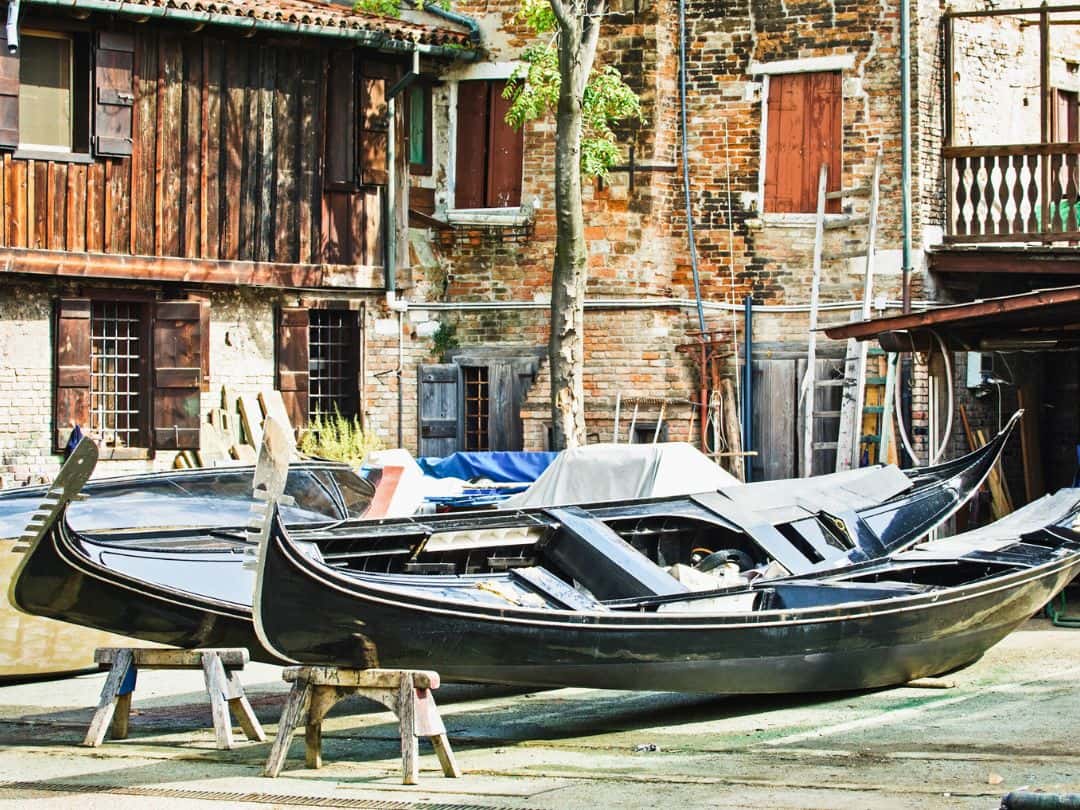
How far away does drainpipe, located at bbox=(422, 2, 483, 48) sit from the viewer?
1995 centimetres

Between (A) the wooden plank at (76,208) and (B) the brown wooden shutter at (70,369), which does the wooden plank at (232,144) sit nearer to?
(A) the wooden plank at (76,208)

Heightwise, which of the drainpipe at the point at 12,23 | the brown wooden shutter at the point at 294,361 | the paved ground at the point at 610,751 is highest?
the drainpipe at the point at 12,23

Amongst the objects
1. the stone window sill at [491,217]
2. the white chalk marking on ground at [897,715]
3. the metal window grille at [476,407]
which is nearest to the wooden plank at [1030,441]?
the stone window sill at [491,217]

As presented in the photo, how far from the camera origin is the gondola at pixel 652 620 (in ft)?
26.9

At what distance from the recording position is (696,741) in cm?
897

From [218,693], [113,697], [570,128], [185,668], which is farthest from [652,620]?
[570,128]

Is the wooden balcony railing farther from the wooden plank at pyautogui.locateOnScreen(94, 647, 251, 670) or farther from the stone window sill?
the wooden plank at pyautogui.locateOnScreen(94, 647, 251, 670)

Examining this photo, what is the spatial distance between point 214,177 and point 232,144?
1.50ft

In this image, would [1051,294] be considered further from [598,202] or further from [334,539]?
[598,202]

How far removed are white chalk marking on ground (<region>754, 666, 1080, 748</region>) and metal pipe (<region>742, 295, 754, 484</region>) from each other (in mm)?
8310

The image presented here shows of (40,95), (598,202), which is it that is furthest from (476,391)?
(40,95)

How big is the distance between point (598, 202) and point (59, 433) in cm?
674

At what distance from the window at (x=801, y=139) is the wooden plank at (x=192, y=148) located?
6657 millimetres

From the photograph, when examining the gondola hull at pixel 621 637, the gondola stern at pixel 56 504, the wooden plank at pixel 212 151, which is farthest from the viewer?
the wooden plank at pixel 212 151
